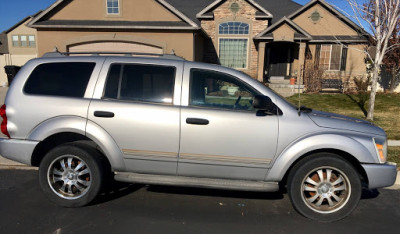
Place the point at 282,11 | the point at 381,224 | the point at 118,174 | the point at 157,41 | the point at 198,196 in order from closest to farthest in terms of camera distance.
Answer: the point at 381,224 < the point at 118,174 < the point at 198,196 < the point at 157,41 < the point at 282,11

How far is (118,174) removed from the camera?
370cm

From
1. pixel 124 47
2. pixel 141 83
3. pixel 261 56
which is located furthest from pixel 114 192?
pixel 261 56

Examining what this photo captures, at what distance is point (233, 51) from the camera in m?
18.1

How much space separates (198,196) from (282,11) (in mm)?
20175

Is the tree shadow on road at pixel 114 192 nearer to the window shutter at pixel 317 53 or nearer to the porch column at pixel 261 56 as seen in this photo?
the porch column at pixel 261 56

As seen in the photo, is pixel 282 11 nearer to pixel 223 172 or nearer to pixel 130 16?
pixel 130 16

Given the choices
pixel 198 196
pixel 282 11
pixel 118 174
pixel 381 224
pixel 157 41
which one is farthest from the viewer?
pixel 282 11

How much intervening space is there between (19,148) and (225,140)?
2.61m

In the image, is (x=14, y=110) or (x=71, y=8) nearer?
(x=14, y=110)

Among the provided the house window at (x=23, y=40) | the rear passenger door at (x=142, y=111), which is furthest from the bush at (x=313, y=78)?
the house window at (x=23, y=40)

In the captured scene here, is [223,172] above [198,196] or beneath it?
above

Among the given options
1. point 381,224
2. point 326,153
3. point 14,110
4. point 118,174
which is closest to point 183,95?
point 118,174

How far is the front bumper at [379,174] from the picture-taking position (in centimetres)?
340

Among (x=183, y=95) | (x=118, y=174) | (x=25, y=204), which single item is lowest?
(x=25, y=204)
